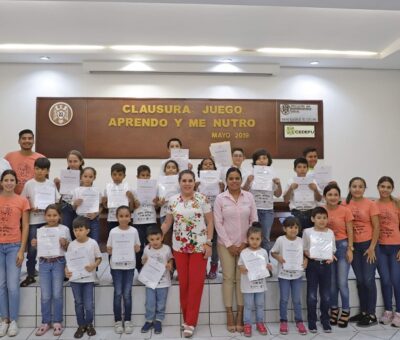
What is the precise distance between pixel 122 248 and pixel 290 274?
53.5 inches

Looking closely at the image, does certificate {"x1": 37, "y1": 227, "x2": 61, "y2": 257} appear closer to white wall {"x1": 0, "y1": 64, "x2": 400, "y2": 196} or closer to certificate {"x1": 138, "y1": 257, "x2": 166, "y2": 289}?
certificate {"x1": 138, "y1": 257, "x2": 166, "y2": 289}

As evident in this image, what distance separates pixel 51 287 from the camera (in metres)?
2.82

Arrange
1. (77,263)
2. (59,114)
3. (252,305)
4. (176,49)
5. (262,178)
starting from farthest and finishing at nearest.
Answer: (59,114) → (176,49) → (262,178) → (252,305) → (77,263)

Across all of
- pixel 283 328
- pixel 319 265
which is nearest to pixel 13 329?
pixel 283 328

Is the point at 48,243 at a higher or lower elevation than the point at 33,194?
lower

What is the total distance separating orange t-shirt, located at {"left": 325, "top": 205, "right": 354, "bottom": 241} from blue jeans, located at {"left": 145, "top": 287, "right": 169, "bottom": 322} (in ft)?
4.81

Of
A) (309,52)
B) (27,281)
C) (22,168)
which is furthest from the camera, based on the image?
(309,52)

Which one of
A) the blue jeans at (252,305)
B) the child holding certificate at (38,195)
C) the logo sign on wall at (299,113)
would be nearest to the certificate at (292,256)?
the blue jeans at (252,305)

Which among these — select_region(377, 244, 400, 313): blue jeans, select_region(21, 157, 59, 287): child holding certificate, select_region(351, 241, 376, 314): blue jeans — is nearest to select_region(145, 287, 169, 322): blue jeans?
select_region(21, 157, 59, 287): child holding certificate

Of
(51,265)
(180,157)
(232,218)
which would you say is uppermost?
(180,157)

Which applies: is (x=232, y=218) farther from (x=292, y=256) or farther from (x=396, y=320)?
(x=396, y=320)

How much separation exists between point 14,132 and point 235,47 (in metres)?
3.41

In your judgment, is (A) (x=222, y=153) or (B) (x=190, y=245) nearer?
(B) (x=190, y=245)

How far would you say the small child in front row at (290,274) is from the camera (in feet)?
9.32
